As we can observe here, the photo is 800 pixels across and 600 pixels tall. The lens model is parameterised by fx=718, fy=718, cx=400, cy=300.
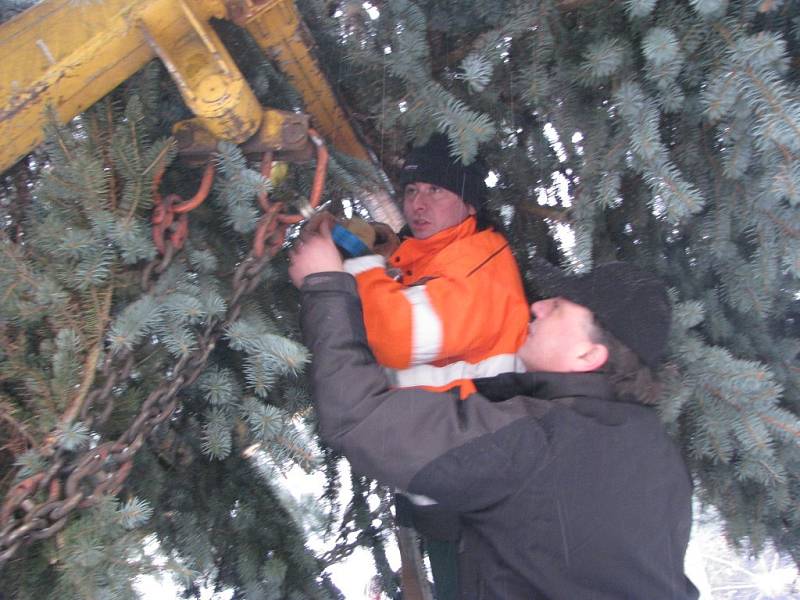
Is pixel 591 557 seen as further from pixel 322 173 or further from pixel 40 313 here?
pixel 40 313

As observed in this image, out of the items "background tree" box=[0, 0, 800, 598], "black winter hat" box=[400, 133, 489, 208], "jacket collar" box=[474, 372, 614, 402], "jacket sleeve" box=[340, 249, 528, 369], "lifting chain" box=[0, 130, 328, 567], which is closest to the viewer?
"lifting chain" box=[0, 130, 328, 567]

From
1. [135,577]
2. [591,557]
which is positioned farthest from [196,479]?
[591,557]

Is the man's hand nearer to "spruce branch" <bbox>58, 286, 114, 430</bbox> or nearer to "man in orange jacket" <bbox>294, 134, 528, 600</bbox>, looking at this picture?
"man in orange jacket" <bbox>294, 134, 528, 600</bbox>

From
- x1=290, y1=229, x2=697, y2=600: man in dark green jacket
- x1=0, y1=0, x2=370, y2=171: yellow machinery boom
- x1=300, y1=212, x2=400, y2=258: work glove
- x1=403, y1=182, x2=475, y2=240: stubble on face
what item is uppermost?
x1=0, y1=0, x2=370, y2=171: yellow machinery boom

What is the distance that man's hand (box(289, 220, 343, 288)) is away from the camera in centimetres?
194

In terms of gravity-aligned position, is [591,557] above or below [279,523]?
below

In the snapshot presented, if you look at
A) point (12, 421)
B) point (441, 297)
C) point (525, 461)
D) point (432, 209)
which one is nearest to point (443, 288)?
point (441, 297)

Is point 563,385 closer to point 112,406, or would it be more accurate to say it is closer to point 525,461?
point 525,461

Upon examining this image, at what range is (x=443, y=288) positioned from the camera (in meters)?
2.28

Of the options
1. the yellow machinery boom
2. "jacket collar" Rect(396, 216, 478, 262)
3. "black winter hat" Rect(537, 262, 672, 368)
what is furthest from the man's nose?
the yellow machinery boom

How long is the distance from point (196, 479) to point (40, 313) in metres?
0.75

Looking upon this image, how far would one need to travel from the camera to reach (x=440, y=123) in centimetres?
199

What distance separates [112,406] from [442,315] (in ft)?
3.42

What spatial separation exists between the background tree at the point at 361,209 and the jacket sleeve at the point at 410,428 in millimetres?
104
